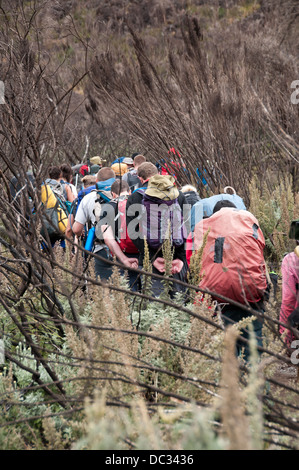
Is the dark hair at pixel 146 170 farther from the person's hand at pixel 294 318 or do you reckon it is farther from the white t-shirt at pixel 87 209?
the person's hand at pixel 294 318

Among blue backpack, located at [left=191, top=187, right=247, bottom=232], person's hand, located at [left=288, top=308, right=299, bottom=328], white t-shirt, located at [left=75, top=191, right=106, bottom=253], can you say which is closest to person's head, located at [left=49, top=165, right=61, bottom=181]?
white t-shirt, located at [left=75, top=191, right=106, bottom=253]

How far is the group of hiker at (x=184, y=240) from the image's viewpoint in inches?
152

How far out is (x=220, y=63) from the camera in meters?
10.2

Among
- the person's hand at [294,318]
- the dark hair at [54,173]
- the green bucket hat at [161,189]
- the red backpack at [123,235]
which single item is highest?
the dark hair at [54,173]

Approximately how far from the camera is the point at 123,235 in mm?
5125

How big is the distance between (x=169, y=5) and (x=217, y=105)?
17034 millimetres

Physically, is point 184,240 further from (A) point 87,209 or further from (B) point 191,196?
(A) point 87,209

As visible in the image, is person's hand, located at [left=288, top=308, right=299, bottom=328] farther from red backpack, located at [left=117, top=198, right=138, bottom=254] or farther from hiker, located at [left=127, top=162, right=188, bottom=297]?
red backpack, located at [left=117, top=198, right=138, bottom=254]

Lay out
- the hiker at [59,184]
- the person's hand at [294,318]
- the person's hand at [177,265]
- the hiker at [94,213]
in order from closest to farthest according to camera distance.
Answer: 1. the person's hand at [294,318]
2. the person's hand at [177,265]
3. the hiker at [94,213]
4. the hiker at [59,184]

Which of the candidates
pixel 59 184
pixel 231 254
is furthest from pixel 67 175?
pixel 231 254

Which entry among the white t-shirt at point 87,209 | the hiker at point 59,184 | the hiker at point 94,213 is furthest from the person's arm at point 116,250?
the hiker at point 59,184

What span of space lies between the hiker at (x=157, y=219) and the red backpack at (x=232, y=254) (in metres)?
0.55

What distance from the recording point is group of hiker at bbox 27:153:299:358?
12.6ft
